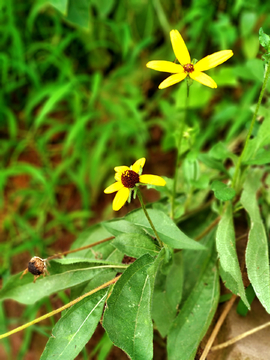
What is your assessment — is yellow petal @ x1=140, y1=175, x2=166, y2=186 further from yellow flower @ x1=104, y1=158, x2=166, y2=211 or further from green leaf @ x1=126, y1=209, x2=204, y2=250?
green leaf @ x1=126, y1=209, x2=204, y2=250

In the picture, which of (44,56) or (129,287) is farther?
(44,56)

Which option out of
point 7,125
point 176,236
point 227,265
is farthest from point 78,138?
point 227,265

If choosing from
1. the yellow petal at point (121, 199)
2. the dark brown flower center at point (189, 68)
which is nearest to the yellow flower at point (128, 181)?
the yellow petal at point (121, 199)

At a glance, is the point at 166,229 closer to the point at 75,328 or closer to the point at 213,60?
the point at 75,328

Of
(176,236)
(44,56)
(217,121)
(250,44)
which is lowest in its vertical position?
(217,121)

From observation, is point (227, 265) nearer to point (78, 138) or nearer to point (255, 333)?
point (255, 333)

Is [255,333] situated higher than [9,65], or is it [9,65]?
[9,65]

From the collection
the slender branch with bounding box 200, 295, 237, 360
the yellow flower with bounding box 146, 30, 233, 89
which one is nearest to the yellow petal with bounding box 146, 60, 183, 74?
the yellow flower with bounding box 146, 30, 233, 89

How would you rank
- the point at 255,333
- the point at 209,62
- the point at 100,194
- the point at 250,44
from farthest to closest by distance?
1. the point at 100,194
2. the point at 250,44
3. the point at 255,333
4. the point at 209,62

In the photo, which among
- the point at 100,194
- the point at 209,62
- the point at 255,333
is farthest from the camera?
the point at 100,194
